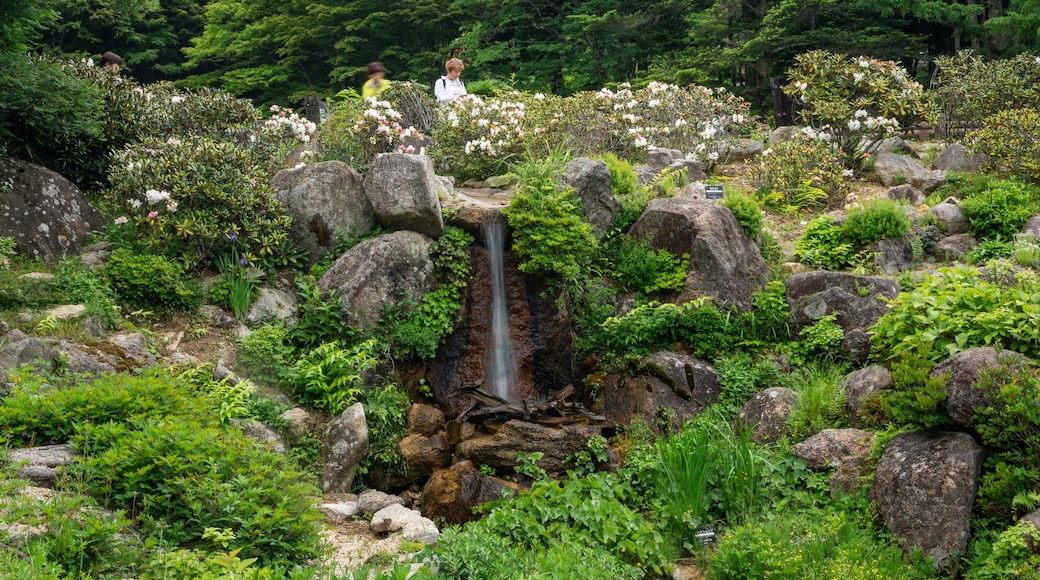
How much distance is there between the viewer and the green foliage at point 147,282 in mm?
9016

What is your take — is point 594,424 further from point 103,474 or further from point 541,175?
point 103,474

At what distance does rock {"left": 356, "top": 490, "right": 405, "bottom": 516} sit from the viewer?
7629 millimetres

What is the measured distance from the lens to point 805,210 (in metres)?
12.0

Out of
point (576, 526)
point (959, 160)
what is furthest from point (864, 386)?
point (959, 160)

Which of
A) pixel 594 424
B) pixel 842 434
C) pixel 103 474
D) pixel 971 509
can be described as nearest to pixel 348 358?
pixel 594 424

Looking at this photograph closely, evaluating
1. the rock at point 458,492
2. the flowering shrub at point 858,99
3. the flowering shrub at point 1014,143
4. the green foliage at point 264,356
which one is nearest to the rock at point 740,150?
the flowering shrub at point 858,99

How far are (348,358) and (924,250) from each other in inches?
289

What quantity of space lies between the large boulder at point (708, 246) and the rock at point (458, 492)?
3.43 meters

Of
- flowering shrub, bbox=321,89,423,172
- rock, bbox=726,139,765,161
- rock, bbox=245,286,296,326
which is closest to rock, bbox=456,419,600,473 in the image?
rock, bbox=245,286,296,326

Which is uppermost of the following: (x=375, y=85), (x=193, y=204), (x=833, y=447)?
(x=375, y=85)

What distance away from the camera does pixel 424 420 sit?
8.74 metres

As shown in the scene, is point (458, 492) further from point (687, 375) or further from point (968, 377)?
point (968, 377)

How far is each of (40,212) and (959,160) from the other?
1281cm

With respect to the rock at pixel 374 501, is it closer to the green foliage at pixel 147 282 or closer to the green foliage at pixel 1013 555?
the green foliage at pixel 147 282
